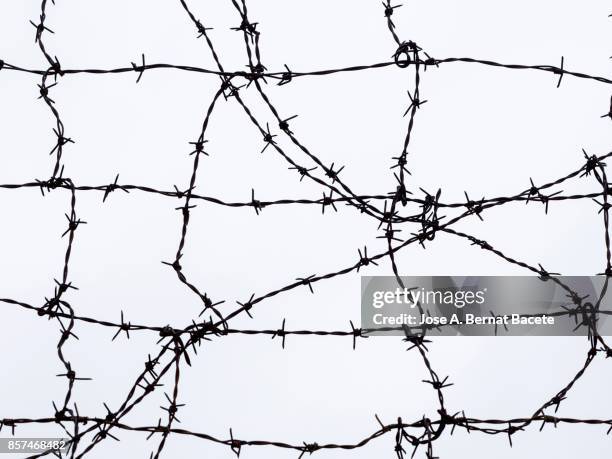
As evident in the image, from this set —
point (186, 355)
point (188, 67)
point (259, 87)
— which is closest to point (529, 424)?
point (186, 355)

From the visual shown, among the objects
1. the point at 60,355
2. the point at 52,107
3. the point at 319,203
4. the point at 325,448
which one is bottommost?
the point at 325,448

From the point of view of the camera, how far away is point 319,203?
2668mm

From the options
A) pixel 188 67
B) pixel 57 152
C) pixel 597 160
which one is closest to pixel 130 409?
pixel 57 152

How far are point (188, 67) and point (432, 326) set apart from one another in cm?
108

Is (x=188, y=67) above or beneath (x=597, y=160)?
above

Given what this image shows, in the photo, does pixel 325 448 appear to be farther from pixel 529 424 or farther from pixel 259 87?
pixel 259 87

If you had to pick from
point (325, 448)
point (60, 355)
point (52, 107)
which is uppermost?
point (52, 107)

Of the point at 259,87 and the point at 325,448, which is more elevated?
the point at 259,87

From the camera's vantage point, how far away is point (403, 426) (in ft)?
8.45

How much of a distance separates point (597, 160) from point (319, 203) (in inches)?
34.5

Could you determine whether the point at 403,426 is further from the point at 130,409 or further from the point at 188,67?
the point at 188,67

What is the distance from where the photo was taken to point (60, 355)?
2.54m

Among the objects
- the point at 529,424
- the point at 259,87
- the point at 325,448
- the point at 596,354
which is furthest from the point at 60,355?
the point at 596,354

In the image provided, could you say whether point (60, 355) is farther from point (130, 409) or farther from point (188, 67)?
point (188, 67)
